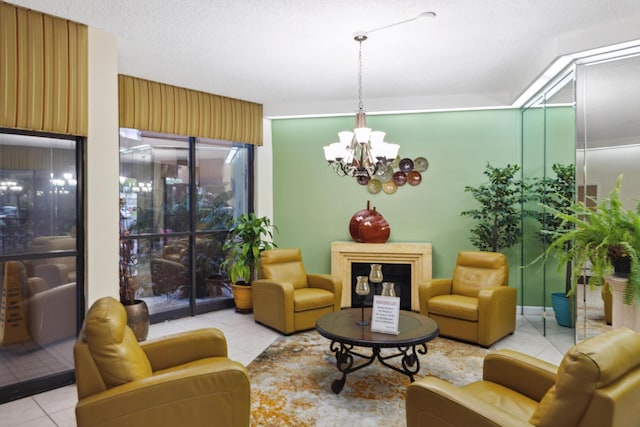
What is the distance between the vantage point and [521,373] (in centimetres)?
219

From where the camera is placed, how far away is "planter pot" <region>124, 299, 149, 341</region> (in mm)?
4051

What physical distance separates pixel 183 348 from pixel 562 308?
3921 millimetres

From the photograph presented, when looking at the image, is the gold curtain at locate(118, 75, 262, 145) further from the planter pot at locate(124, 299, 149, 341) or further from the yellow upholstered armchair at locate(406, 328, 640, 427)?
the yellow upholstered armchair at locate(406, 328, 640, 427)

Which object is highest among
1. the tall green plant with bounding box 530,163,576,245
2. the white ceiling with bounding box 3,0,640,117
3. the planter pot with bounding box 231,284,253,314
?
the white ceiling with bounding box 3,0,640,117

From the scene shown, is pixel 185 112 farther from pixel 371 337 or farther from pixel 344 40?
pixel 371 337

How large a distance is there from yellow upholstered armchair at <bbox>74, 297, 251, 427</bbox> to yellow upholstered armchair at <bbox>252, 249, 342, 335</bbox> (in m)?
2.15

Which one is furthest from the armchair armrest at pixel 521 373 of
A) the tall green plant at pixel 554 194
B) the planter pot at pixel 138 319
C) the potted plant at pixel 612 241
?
the planter pot at pixel 138 319

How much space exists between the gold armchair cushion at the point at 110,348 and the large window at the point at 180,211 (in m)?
2.91

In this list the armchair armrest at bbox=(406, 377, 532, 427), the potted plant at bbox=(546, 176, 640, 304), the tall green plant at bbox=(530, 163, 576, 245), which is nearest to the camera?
the armchair armrest at bbox=(406, 377, 532, 427)

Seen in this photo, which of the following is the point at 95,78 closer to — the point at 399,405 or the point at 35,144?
the point at 35,144

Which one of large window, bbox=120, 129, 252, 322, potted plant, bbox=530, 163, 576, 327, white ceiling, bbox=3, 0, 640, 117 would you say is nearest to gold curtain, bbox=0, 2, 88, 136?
white ceiling, bbox=3, 0, 640, 117

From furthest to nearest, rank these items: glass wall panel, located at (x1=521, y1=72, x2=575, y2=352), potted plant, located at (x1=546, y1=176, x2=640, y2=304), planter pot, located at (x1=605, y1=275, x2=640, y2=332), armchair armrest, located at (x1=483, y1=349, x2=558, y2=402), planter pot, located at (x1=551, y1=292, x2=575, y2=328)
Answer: planter pot, located at (x1=551, y1=292, x2=575, y2=328), glass wall panel, located at (x1=521, y1=72, x2=575, y2=352), planter pot, located at (x1=605, y1=275, x2=640, y2=332), potted plant, located at (x1=546, y1=176, x2=640, y2=304), armchair armrest, located at (x1=483, y1=349, x2=558, y2=402)

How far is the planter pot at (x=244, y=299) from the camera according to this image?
211 inches

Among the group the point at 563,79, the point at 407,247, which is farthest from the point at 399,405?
the point at 563,79
